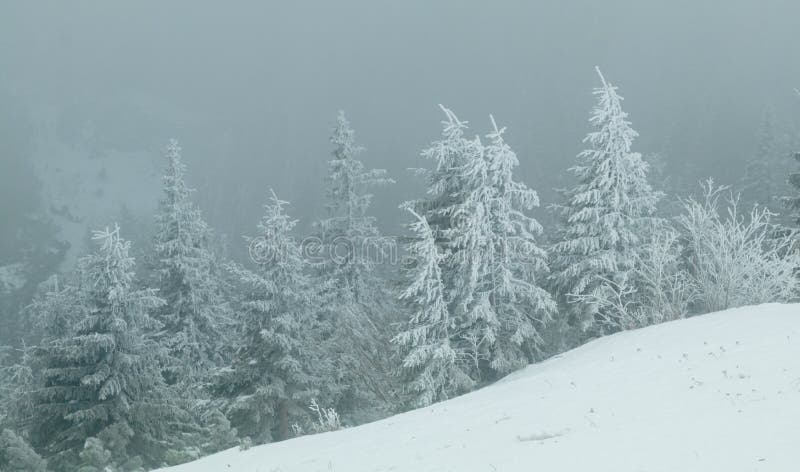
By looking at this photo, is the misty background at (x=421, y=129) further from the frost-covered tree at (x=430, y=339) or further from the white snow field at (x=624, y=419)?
the white snow field at (x=624, y=419)

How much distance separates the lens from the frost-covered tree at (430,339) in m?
16.6

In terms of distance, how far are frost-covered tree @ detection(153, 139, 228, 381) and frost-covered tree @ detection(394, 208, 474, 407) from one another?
10199mm

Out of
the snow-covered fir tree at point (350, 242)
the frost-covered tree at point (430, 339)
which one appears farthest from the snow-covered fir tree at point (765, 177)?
the frost-covered tree at point (430, 339)

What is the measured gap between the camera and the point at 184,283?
2433 centimetres

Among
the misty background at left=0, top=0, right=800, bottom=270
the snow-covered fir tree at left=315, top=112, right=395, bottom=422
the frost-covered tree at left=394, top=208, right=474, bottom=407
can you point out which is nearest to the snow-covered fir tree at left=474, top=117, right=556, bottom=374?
the frost-covered tree at left=394, top=208, right=474, bottom=407

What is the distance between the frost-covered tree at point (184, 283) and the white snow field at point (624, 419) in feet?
45.2

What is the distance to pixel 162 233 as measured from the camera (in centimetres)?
2511

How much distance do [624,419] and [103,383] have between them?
14075 millimetres

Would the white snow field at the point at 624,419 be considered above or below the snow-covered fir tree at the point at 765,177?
below

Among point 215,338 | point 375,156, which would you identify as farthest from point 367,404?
point 375,156

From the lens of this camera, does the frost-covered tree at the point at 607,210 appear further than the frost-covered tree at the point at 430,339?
Yes

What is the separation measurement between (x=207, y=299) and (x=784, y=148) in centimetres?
5085

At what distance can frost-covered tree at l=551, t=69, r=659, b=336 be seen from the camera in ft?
60.2

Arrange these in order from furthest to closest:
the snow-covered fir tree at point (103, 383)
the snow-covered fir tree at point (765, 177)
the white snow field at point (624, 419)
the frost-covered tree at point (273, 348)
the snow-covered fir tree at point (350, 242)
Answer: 1. the snow-covered fir tree at point (765, 177)
2. the snow-covered fir tree at point (350, 242)
3. the frost-covered tree at point (273, 348)
4. the snow-covered fir tree at point (103, 383)
5. the white snow field at point (624, 419)
